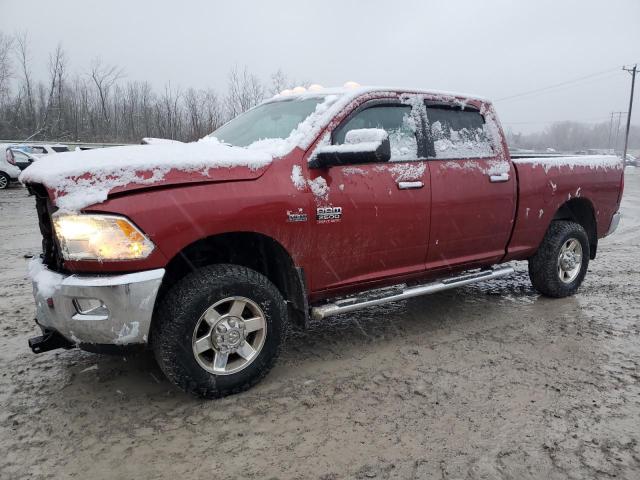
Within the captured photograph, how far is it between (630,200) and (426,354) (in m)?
15.4

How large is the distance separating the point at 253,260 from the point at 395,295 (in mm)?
1082

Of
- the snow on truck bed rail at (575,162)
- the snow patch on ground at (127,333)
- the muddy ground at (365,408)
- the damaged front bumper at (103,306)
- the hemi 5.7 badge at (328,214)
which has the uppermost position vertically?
the snow on truck bed rail at (575,162)

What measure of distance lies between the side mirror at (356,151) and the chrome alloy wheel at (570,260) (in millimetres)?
2790

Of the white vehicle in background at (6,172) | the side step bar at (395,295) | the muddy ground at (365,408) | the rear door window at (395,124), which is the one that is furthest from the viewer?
the white vehicle in background at (6,172)

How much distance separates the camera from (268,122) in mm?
3807

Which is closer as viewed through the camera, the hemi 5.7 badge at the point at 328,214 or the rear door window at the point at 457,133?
the hemi 5.7 badge at the point at 328,214

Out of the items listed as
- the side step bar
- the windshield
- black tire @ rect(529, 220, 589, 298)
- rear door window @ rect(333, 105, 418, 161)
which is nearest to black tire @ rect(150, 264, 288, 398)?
the side step bar

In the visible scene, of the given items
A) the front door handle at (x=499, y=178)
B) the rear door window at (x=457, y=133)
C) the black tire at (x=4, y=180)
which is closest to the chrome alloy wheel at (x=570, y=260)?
the front door handle at (x=499, y=178)

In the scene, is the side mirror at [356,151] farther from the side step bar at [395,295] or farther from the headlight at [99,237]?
the headlight at [99,237]

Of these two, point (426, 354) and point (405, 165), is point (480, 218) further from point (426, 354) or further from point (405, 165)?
point (426, 354)

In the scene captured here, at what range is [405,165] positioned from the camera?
3.61 m

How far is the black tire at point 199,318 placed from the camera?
2768 mm

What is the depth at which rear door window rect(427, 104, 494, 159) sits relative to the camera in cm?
391

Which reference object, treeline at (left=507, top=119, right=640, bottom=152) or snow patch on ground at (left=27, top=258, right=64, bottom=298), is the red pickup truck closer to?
snow patch on ground at (left=27, top=258, right=64, bottom=298)
